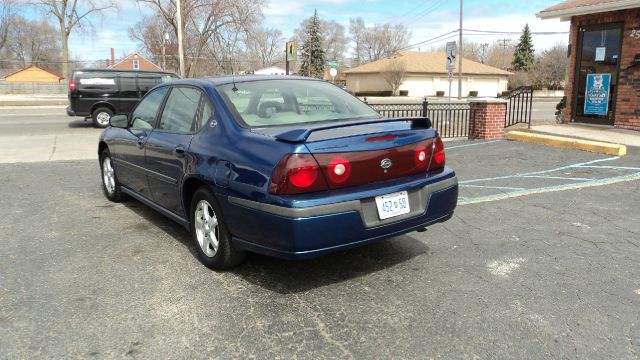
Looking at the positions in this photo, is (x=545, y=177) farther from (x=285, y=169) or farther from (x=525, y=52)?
(x=525, y=52)

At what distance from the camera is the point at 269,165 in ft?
10.5

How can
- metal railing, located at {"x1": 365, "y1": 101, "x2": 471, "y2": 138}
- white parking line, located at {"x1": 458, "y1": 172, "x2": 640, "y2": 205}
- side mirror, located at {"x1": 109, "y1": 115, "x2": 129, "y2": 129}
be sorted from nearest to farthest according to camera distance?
1. side mirror, located at {"x1": 109, "y1": 115, "x2": 129, "y2": 129}
2. white parking line, located at {"x1": 458, "y1": 172, "x2": 640, "y2": 205}
3. metal railing, located at {"x1": 365, "y1": 101, "x2": 471, "y2": 138}

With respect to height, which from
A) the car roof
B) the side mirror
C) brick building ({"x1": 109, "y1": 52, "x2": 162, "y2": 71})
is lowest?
the side mirror

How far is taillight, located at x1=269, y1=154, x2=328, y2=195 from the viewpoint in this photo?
3.14 meters

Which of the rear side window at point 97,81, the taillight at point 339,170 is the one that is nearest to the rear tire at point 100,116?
the rear side window at point 97,81

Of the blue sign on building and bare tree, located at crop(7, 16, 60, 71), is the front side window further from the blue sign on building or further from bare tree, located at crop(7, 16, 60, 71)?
bare tree, located at crop(7, 16, 60, 71)

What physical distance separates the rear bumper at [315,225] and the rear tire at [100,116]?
13669 mm

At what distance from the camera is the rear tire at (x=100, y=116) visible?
15.5 metres

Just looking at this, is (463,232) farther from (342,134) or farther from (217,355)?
(217,355)

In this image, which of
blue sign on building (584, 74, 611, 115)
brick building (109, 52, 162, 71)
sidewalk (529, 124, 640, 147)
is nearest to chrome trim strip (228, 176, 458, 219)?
sidewalk (529, 124, 640, 147)

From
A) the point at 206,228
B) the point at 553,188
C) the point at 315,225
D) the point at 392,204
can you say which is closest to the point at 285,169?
the point at 315,225

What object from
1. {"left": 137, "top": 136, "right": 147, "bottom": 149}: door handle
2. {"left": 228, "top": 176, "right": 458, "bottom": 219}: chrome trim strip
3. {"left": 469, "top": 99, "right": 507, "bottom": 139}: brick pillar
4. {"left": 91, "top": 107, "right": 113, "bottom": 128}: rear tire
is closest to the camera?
{"left": 228, "top": 176, "right": 458, "bottom": 219}: chrome trim strip

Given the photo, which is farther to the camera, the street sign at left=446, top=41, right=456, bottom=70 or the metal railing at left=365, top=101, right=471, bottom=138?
the street sign at left=446, top=41, right=456, bottom=70

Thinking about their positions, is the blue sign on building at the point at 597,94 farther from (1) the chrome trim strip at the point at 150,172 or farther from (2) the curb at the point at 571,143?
(1) the chrome trim strip at the point at 150,172
